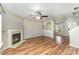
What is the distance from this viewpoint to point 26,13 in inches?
71.7

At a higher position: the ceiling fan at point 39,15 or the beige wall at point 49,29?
the ceiling fan at point 39,15

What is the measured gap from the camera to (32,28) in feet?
6.39

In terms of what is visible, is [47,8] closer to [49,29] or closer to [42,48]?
[49,29]

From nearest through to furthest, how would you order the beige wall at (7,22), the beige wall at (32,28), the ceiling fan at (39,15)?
1. the beige wall at (7,22)
2. the ceiling fan at (39,15)
3. the beige wall at (32,28)

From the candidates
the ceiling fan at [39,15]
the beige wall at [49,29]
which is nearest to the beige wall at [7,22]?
the ceiling fan at [39,15]

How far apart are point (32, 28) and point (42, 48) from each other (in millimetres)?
498

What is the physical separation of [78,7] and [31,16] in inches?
37.4

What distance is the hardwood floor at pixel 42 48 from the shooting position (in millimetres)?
1691

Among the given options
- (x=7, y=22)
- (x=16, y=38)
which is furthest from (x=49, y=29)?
(x=7, y=22)

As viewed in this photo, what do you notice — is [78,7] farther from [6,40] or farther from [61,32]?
[6,40]

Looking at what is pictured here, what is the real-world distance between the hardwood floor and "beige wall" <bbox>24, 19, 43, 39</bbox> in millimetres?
117

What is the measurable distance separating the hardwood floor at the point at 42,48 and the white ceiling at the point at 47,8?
1.68 ft

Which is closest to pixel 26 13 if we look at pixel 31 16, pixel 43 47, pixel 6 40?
pixel 31 16

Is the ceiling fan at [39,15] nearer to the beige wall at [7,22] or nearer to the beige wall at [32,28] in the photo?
the beige wall at [32,28]
